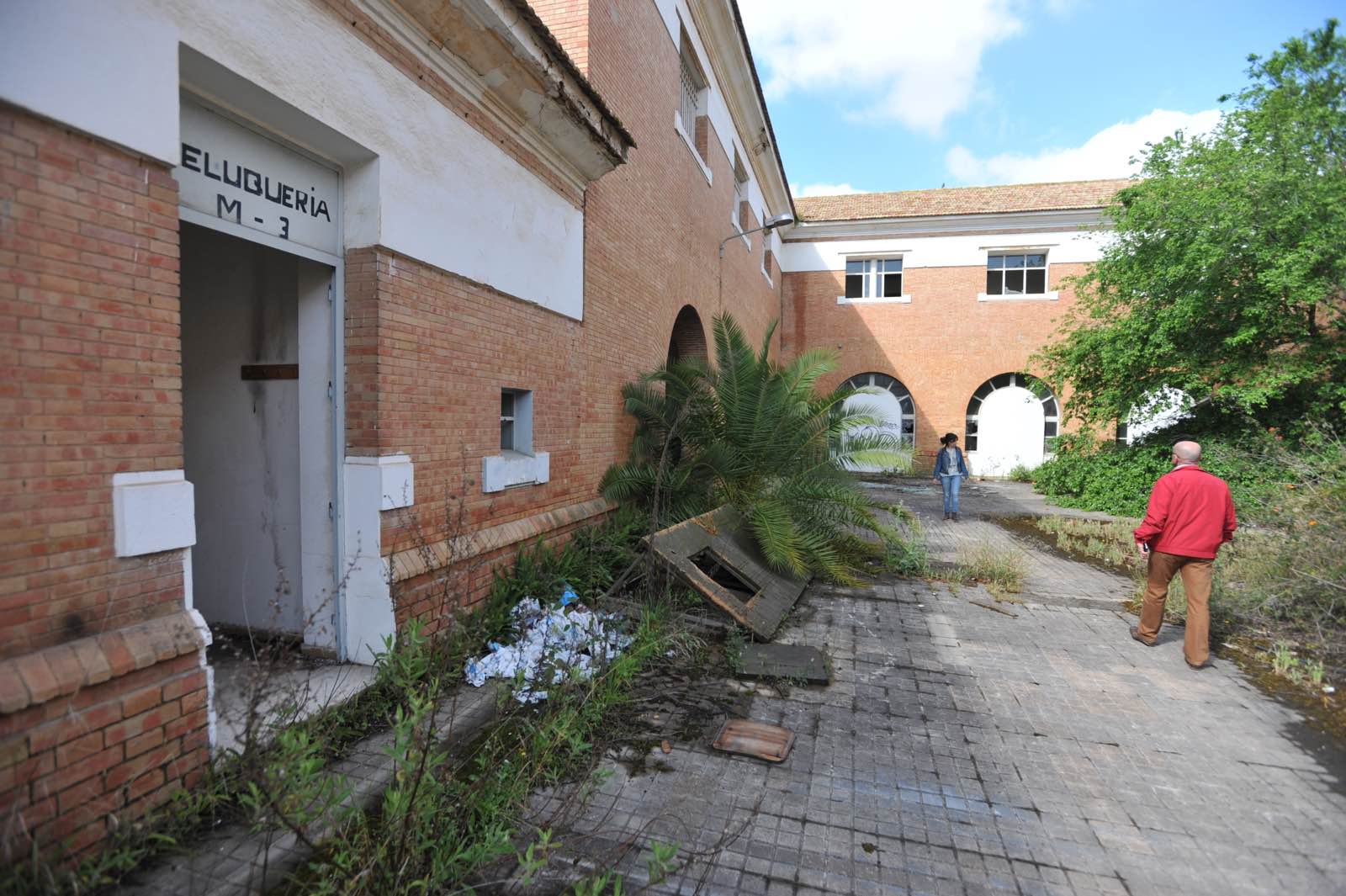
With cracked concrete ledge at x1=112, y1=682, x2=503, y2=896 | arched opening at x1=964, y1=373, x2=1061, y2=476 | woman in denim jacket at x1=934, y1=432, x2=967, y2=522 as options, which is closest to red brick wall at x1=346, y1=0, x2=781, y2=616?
cracked concrete ledge at x1=112, y1=682, x2=503, y2=896

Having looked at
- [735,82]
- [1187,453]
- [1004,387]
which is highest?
[735,82]

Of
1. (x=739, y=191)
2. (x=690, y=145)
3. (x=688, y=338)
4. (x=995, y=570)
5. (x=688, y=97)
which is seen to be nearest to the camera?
(x=995, y=570)

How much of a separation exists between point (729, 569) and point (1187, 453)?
13.2ft

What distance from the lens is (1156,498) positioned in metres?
5.37

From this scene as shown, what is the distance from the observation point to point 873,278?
24.1 meters

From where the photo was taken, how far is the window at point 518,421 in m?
6.20

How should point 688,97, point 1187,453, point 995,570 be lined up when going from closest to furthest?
point 1187,453, point 995,570, point 688,97

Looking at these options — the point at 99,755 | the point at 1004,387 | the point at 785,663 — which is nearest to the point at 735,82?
the point at 785,663

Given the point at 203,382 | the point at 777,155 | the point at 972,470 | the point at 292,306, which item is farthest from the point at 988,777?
the point at 972,470

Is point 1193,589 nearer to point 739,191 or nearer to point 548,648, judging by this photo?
point 548,648

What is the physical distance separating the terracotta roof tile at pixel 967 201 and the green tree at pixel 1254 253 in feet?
31.3

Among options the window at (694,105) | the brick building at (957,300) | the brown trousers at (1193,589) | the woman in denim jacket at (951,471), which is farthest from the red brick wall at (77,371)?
the brick building at (957,300)

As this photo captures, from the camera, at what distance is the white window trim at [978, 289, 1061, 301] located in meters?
22.0

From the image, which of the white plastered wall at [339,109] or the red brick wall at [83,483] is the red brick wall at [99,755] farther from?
the white plastered wall at [339,109]
